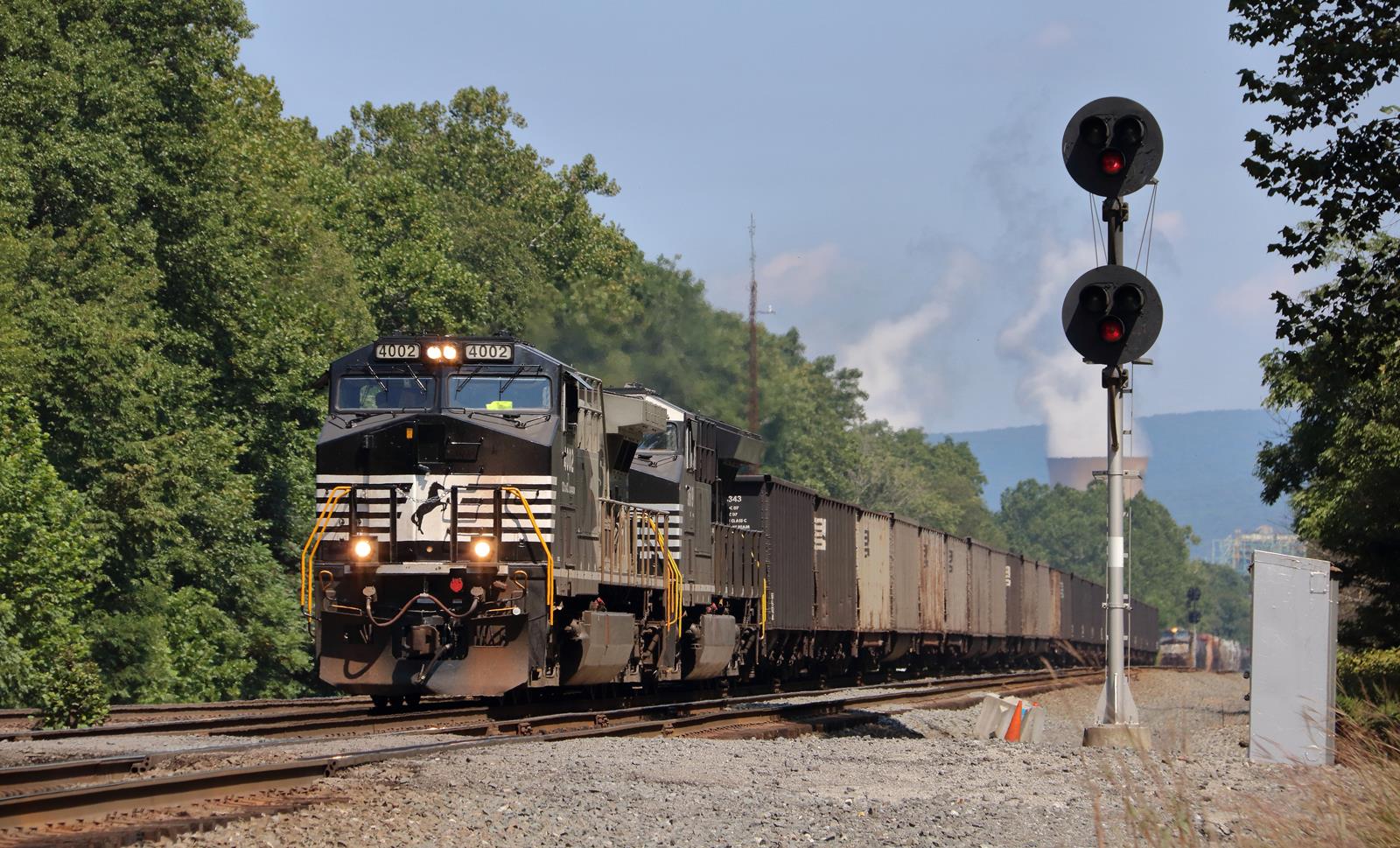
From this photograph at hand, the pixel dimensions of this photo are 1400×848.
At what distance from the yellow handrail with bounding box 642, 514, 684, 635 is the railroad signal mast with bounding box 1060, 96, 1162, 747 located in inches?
275

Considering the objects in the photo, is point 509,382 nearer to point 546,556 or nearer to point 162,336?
point 546,556

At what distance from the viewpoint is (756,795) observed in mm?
10992

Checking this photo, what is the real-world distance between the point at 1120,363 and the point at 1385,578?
16.2 metres

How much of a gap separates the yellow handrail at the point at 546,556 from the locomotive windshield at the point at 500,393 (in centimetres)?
97

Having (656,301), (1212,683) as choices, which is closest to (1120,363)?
(1212,683)

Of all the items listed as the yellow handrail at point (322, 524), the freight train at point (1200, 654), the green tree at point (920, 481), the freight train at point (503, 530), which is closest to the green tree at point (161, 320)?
the freight train at point (503, 530)

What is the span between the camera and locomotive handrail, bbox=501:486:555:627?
52.8 feet

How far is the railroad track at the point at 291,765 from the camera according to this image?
865 centimetres

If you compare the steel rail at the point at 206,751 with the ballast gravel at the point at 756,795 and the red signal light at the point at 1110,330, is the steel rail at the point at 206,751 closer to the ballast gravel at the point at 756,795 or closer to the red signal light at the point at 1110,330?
the ballast gravel at the point at 756,795

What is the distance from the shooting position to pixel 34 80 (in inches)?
1404

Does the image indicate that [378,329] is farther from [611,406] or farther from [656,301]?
[611,406]

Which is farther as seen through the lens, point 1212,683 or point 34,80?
point 1212,683

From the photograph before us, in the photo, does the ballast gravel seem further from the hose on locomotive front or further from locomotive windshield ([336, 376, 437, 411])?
locomotive windshield ([336, 376, 437, 411])

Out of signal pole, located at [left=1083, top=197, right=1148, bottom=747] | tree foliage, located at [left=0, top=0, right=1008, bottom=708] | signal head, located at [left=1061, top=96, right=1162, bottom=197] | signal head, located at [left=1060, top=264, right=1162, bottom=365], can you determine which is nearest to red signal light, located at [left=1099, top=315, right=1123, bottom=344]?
signal head, located at [left=1060, top=264, right=1162, bottom=365]
